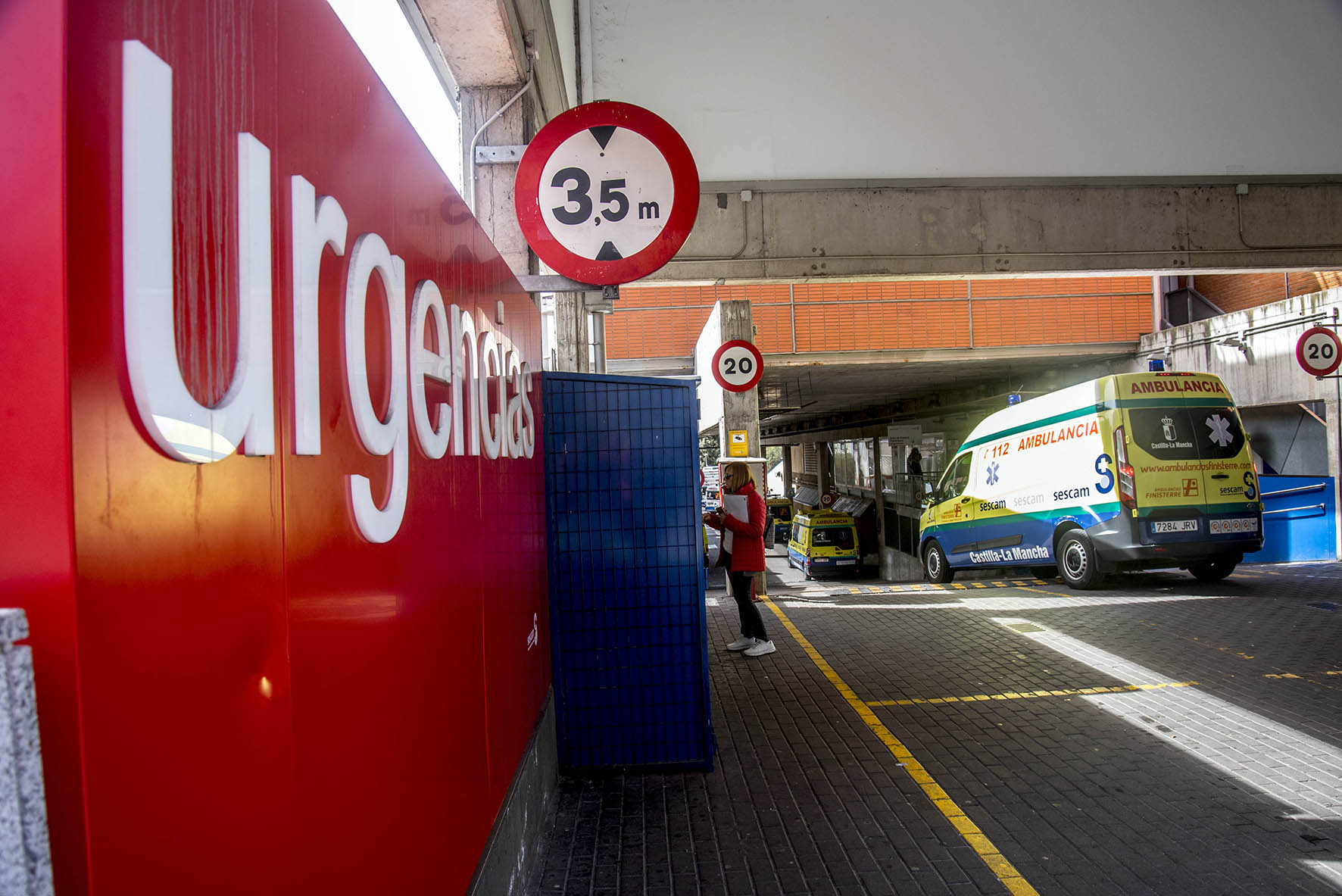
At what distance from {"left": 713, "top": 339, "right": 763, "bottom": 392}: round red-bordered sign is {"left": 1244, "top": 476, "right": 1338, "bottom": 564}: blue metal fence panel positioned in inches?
341

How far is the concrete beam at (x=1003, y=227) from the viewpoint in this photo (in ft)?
30.8

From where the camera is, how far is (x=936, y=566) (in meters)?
14.5

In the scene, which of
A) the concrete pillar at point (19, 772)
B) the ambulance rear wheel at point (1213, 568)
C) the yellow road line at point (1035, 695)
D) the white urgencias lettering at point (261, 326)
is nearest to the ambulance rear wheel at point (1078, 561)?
the ambulance rear wheel at point (1213, 568)

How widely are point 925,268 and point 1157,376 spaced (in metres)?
3.38

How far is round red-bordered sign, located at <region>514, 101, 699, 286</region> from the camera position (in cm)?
393

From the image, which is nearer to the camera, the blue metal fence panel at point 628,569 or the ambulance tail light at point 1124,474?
the blue metal fence panel at point 628,569

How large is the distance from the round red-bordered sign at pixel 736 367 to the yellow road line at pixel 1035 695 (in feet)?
19.9

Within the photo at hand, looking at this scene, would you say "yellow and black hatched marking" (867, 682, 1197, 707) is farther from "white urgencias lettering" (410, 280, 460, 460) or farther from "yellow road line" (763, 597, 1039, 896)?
"white urgencias lettering" (410, 280, 460, 460)

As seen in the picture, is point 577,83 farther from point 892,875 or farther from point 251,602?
point 251,602

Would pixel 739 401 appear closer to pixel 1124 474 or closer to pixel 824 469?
pixel 1124 474

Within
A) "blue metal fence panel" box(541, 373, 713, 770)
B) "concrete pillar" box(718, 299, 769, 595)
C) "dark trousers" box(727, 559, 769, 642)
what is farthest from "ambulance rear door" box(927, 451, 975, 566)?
"blue metal fence panel" box(541, 373, 713, 770)

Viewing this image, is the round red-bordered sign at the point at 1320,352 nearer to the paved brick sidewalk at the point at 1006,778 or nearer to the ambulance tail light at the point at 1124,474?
the ambulance tail light at the point at 1124,474

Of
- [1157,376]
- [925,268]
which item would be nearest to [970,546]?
[1157,376]

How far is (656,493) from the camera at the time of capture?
4.66m
